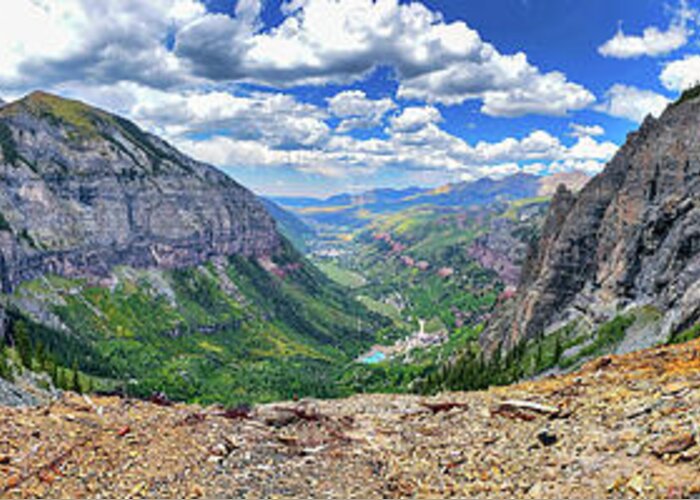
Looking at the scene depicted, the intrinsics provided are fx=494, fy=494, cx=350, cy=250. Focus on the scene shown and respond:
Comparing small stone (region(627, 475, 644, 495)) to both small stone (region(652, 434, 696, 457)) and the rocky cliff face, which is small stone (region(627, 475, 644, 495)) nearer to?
small stone (region(652, 434, 696, 457))

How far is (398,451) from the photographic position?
3481 centimetres

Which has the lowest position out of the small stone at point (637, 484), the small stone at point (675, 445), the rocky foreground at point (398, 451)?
the rocky foreground at point (398, 451)

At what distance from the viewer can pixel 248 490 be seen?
27641 millimetres

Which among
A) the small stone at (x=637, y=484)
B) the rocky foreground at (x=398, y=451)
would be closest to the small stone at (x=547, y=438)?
the rocky foreground at (x=398, y=451)

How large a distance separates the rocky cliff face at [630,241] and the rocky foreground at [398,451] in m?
71.7

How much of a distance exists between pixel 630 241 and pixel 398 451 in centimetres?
13187

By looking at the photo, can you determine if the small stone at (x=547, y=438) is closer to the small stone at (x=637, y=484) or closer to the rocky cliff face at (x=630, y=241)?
the small stone at (x=637, y=484)

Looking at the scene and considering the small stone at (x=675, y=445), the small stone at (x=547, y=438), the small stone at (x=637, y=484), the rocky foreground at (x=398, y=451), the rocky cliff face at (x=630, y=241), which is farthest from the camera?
A: the rocky cliff face at (x=630, y=241)

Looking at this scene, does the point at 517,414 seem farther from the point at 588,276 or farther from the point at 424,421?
the point at 588,276

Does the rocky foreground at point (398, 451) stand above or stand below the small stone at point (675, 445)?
below

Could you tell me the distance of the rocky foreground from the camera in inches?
953

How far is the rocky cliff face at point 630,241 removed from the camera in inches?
4547

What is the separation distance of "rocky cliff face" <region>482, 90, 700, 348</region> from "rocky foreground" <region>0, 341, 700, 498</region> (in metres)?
71.7

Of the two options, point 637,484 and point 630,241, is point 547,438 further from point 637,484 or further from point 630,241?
point 630,241
